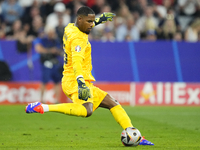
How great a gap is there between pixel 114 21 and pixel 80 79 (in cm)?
973

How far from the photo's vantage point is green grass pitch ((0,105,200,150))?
246 inches

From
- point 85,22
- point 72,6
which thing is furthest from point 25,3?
point 85,22

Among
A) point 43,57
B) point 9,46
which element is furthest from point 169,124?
point 9,46

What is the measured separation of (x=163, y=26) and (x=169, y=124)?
A: 6.81m

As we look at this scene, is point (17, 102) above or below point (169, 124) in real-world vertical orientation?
above

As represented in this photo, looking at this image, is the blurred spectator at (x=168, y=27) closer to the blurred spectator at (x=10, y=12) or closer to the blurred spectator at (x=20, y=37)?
the blurred spectator at (x=20, y=37)

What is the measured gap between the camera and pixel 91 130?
8.08 metres

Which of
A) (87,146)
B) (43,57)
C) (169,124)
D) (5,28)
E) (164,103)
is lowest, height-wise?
(87,146)

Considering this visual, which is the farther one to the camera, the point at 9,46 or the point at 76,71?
the point at 9,46

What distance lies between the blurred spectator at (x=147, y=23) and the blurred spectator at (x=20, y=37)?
4.25 m

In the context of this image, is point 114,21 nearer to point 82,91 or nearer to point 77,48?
point 77,48

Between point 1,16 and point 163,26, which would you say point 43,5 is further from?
point 163,26

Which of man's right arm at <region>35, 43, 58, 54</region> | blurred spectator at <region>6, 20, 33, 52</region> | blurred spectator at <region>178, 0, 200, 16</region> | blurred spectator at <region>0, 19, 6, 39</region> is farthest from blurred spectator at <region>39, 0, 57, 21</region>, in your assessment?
blurred spectator at <region>178, 0, 200, 16</region>

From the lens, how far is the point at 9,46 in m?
13.5
